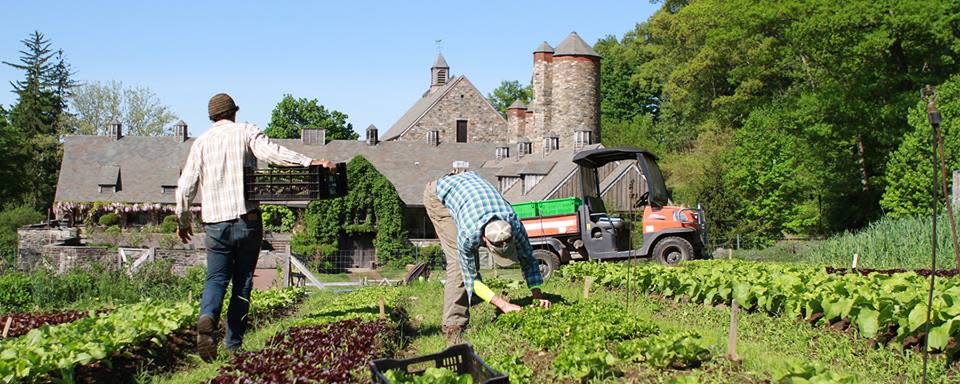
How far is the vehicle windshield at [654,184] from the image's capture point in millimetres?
17578

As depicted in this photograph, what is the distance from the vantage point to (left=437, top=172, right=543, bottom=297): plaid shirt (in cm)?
725

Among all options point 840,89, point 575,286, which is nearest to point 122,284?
point 575,286

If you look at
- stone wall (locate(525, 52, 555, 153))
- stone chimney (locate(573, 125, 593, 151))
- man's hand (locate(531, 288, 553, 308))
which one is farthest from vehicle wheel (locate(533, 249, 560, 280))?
stone wall (locate(525, 52, 555, 153))

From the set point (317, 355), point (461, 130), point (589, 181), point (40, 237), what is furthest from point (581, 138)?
point (317, 355)

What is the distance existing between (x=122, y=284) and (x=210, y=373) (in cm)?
1294

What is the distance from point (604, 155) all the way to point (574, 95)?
34.6 metres

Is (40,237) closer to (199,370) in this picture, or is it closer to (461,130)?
(461,130)

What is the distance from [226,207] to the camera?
720cm

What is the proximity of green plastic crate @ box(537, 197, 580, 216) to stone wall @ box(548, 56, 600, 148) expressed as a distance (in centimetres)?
3215

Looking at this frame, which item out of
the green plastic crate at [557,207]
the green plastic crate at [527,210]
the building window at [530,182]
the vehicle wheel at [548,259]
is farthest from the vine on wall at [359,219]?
the vehicle wheel at [548,259]

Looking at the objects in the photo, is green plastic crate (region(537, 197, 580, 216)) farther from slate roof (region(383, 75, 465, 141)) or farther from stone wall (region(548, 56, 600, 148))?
slate roof (region(383, 75, 465, 141))

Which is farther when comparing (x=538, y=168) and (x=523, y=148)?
(x=523, y=148)

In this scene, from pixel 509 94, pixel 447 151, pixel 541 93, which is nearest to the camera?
pixel 541 93

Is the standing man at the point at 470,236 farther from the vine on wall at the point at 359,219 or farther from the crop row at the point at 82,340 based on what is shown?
the vine on wall at the point at 359,219
